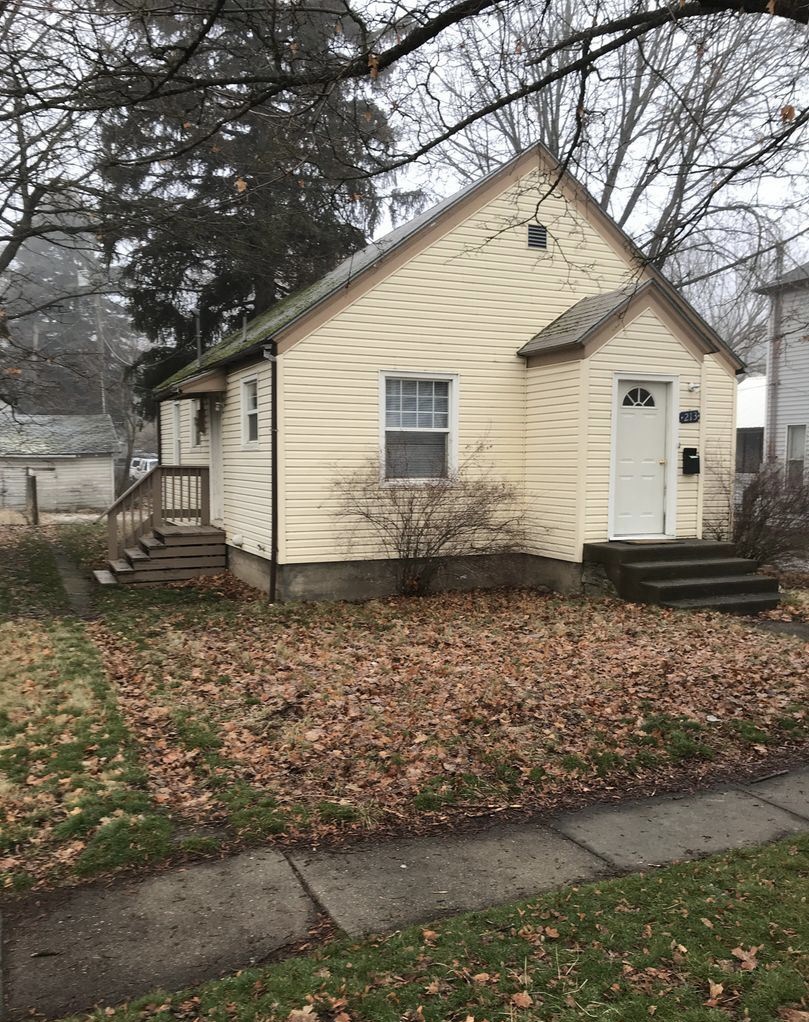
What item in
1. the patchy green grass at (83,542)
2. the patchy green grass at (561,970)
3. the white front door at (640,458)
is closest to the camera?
the patchy green grass at (561,970)

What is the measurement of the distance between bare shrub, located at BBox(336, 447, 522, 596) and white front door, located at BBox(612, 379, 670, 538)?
2005 mm

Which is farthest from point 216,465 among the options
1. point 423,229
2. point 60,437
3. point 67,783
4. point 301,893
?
point 60,437

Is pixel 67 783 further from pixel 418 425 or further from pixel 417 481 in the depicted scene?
pixel 418 425

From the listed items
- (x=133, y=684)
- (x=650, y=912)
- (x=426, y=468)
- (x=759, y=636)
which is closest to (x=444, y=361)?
(x=426, y=468)

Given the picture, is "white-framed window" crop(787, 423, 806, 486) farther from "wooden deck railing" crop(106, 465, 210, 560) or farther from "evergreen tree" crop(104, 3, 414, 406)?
"wooden deck railing" crop(106, 465, 210, 560)

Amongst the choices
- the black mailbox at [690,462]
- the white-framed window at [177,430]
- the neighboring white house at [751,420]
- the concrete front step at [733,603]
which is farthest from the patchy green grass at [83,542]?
the neighboring white house at [751,420]

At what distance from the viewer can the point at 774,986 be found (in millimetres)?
3072

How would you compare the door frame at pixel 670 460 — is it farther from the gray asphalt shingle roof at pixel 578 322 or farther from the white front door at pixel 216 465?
the white front door at pixel 216 465

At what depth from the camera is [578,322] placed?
A: 1184 cm

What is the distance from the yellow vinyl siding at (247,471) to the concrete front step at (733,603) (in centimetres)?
592

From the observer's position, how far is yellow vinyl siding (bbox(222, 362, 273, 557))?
37.9ft

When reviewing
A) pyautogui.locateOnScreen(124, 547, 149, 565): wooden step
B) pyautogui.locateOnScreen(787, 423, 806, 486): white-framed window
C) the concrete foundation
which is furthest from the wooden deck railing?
pyautogui.locateOnScreen(787, 423, 806, 486): white-framed window

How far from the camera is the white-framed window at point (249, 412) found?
40.7 feet

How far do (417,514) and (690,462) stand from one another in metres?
4.29
